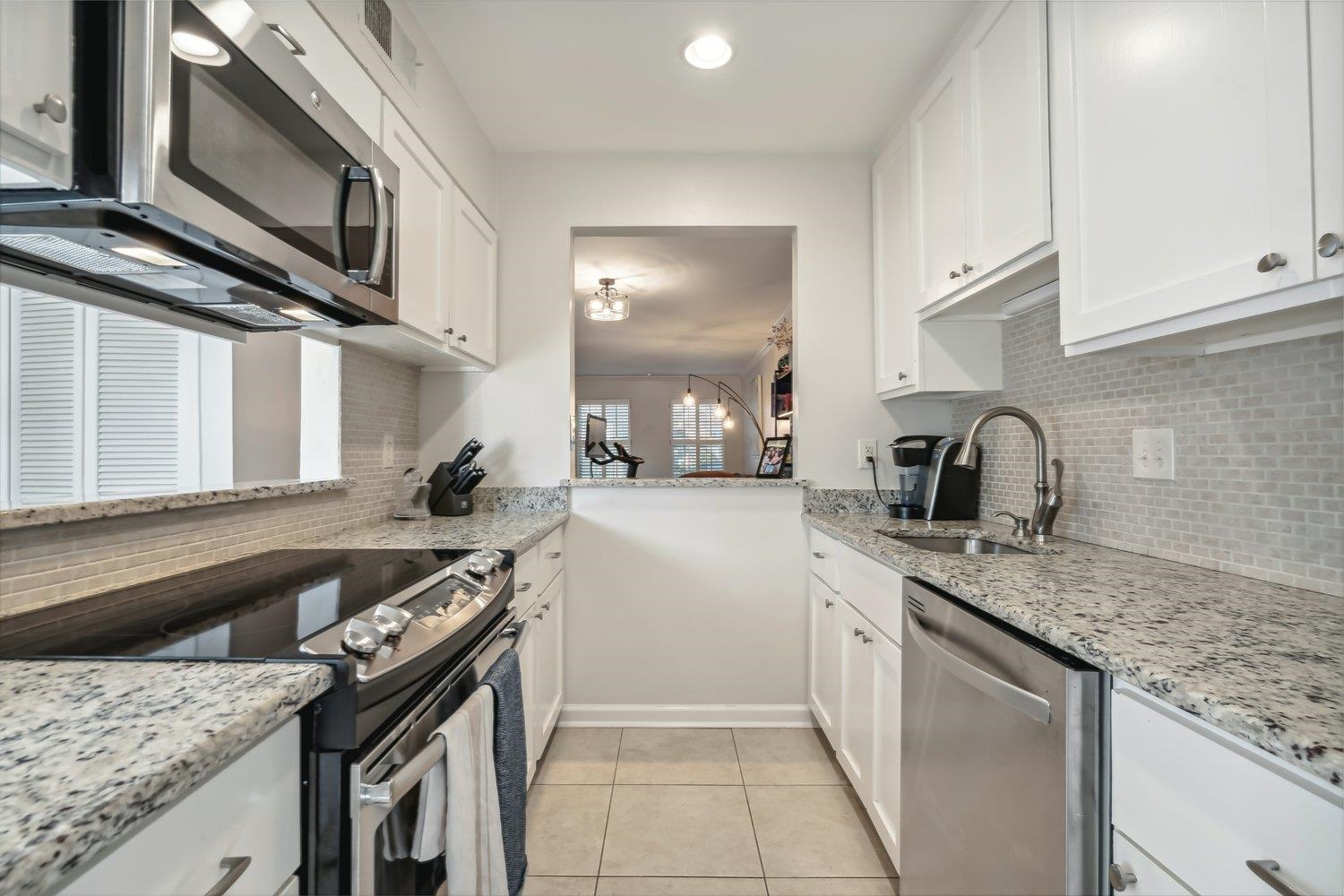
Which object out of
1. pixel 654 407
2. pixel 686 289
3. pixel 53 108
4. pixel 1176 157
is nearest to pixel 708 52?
pixel 1176 157

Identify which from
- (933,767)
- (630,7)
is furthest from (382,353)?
(933,767)

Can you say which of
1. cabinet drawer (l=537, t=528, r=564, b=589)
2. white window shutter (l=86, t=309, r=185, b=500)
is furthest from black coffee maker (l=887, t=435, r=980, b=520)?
Result: white window shutter (l=86, t=309, r=185, b=500)

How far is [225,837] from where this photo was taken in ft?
1.85

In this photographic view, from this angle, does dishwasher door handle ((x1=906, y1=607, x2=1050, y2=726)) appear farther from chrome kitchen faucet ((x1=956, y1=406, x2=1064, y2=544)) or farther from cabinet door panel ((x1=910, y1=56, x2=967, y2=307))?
cabinet door panel ((x1=910, y1=56, x2=967, y2=307))

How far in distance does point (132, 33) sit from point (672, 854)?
2058mm

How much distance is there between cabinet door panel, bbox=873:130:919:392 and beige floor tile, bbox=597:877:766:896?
1688 mm

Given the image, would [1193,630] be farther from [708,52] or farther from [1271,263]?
[708,52]

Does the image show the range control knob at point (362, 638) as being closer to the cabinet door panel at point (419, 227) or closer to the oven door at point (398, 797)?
the oven door at point (398, 797)

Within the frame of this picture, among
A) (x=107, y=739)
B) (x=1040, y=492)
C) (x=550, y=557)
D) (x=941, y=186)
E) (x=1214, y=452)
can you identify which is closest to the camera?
(x=107, y=739)

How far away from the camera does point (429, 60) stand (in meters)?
1.82

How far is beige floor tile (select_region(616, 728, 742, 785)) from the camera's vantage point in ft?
6.66

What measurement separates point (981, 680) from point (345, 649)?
1035 millimetres

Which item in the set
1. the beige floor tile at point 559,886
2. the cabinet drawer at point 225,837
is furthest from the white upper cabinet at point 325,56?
the beige floor tile at point 559,886

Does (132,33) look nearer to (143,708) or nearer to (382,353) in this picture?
(143,708)
